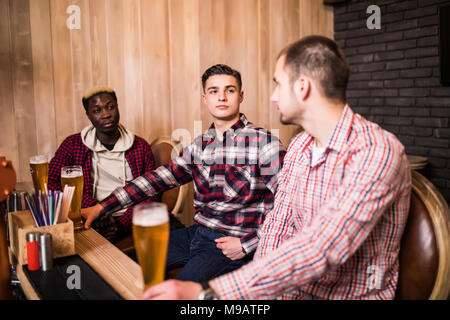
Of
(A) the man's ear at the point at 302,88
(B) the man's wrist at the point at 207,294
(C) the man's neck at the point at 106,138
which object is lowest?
(B) the man's wrist at the point at 207,294

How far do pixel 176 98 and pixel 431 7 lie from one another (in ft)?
7.80

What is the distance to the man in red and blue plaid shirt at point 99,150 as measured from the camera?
7.14ft

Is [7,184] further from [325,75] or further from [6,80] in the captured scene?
[6,80]

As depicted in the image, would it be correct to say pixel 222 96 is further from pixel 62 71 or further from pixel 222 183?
pixel 62 71

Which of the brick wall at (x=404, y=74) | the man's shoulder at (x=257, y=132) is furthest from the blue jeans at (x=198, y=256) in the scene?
the brick wall at (x=404, y=74)

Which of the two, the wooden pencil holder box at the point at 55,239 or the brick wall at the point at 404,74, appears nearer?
the wooden pencil holder box at the point at 55,239

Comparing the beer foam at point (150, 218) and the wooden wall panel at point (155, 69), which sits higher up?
the wooden wall panel at point (155, 69)

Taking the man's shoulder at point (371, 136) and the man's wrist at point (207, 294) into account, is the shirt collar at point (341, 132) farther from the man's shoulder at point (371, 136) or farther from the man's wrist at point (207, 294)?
the man's wrist at point (207, 294)

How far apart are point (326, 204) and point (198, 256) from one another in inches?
30.3

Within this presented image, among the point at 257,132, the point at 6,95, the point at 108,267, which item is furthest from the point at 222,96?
the point at 6,95

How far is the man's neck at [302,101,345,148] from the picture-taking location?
113cm

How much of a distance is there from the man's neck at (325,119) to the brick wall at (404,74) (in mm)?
2785

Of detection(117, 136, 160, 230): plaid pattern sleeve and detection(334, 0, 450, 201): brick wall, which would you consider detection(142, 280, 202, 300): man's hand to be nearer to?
detection(117, 136, 160, 230): plaid pattern sleeve

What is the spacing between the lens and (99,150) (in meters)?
2.20
